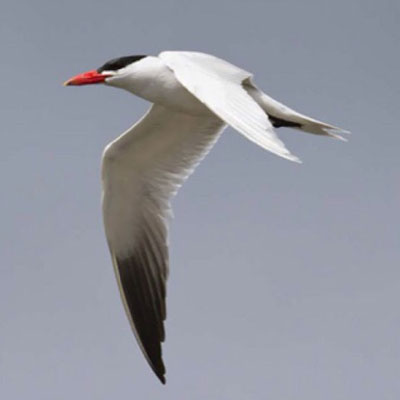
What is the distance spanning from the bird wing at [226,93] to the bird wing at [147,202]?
213cm

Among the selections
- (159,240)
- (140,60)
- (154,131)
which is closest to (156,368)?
(159,240)

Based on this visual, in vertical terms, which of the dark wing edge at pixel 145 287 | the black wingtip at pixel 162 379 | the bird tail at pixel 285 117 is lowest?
the black wingtip at pixel 162 379

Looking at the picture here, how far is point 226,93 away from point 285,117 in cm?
219

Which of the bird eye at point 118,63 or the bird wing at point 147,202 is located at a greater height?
the bird eye at point 118,63

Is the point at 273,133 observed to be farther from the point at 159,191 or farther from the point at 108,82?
the point at 159,191

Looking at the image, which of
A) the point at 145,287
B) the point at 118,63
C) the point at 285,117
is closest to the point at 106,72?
the point at 118,63

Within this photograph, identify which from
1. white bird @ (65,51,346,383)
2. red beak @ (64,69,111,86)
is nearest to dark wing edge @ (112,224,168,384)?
white bird @ (65,51,346,383)

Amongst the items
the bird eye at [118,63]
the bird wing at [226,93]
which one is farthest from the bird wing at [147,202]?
the bird wing at [226,93]

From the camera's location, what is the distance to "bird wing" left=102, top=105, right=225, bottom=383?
1379cm

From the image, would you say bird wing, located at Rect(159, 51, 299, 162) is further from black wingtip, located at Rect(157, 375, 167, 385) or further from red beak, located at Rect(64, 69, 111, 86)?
black wingtip, located at Rect(157, 375, 167, 385)

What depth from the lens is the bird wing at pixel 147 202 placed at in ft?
45.2

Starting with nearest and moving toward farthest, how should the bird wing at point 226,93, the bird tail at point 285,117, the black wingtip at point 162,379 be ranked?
the bird wing at point 226,93, the bird tail at point 285,117, the black wingtip at point 162,379

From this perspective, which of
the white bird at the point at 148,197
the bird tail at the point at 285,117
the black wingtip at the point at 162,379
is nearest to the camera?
the bird tail at the point at 285,117

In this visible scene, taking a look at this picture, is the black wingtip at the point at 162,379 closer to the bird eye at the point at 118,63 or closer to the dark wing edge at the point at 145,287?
the dark wing edge at the point at 145,287
